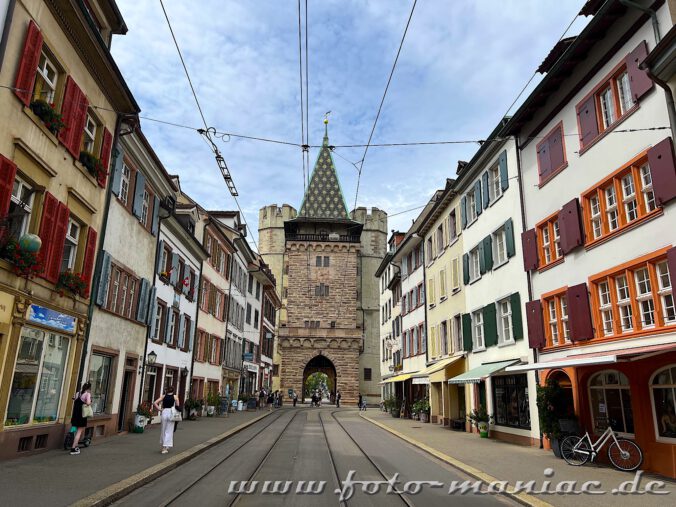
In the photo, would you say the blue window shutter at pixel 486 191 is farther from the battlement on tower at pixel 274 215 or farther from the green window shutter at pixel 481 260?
the battlement on tower at pixel 274 215

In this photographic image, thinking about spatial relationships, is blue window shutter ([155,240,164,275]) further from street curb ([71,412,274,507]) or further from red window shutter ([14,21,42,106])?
red window shutter ([14,21,42,106])

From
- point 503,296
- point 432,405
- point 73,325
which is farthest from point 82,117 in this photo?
point 432,405

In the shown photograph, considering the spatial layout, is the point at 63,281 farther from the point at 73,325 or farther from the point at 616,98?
the point at 616,98

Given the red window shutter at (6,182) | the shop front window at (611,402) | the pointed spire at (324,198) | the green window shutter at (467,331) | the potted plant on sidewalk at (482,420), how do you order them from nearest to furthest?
the red window shutter at (6,182), the shop front window at (611,402), the potted plant on sidewalk at (482,420), the green window shutter at (467,331), the pointed spire at (324,198)

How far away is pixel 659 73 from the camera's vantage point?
423 inches

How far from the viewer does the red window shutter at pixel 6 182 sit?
996 cm

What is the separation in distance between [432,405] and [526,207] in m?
14.1

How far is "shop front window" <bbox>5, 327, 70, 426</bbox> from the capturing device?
36.6 ft

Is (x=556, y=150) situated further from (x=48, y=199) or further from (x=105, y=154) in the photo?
(x=48, y=199)

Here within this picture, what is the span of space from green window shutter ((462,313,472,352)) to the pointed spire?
145 feet

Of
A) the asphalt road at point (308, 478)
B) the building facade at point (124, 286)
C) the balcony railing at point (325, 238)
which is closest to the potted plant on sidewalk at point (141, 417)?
the building facade at point (124, 286)

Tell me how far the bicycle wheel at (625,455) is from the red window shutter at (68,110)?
14391 mm

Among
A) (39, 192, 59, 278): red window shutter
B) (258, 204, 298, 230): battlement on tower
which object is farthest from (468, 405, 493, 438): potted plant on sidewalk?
(258, 204, 298, 230): battlement on tower

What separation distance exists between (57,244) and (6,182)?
101 inches
